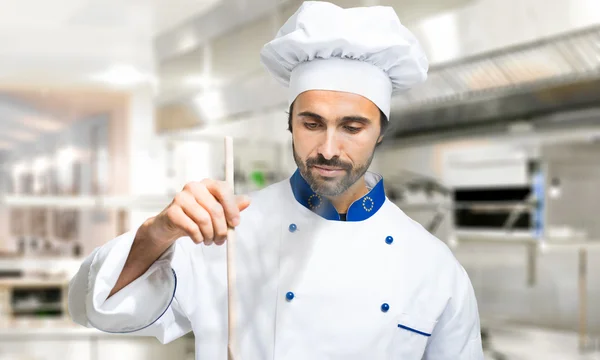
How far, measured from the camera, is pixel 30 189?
13.6 feet

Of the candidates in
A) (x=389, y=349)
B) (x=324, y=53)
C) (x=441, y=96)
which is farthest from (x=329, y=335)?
(x=441, y=96)

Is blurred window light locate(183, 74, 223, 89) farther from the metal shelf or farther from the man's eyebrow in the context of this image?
the man's eyebrow

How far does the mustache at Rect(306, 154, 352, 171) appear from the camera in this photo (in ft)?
2.19

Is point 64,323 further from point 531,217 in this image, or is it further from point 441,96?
point 531,217

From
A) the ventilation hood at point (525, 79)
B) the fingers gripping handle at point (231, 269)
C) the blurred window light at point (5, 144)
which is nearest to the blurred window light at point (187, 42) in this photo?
the ventilation hood at point (525, 79)

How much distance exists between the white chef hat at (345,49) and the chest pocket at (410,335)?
244 millimetres

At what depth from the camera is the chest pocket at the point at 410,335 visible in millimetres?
763

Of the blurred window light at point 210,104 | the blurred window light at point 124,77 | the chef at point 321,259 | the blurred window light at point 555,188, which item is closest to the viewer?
the chef at point 321,259

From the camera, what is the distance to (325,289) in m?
0.75

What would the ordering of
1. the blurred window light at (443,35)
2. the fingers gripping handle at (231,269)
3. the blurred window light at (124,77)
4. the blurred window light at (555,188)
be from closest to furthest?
1. the fingers gripping handle at (231,269)
2. the blurred window light at (443,35)
3. the blurred window light at (555,188)
4. the blurred window light at (124,77)

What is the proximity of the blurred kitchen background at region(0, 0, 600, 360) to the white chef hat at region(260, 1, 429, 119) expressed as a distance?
1.15 m

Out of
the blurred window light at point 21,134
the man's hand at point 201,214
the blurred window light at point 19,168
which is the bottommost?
the man's hand at point 201,214

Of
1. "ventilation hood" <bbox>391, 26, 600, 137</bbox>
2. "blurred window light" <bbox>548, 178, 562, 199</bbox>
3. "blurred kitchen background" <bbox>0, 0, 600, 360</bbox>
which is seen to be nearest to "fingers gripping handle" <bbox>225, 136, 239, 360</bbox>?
"ventilation hood" <bbox>391, 26, 600, 137</bbox>

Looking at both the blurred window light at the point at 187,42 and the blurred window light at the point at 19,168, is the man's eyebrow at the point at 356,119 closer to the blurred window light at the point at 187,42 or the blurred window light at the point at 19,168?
the blurred window light at the point at 187,42
